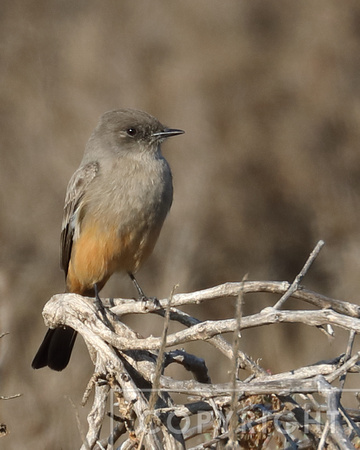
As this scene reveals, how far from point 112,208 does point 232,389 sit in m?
2.32

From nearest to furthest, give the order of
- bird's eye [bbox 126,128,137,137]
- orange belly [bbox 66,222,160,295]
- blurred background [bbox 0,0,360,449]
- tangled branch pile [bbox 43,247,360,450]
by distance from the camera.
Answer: tangled branch pile [bbox 43,247,360,450] < orange belly [bbox 66,222,160,295] < bird's eye [bbox 126,128,137,137] < blurred background [bbox 0,0,360,449]

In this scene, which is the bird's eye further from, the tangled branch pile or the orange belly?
the tangled branch pile

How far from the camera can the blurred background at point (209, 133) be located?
→ 7.51 meters

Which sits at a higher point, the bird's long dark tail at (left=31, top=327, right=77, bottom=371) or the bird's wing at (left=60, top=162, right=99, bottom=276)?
the bird's wing at (left=60, top=162, right=99, bottom=276)

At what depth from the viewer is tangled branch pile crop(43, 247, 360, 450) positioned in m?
2.13

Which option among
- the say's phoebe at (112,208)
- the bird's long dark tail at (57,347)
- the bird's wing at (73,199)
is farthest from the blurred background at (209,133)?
the bird's long dark tail at (57,347)

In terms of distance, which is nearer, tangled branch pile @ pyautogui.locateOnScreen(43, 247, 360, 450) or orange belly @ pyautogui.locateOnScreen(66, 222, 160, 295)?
tangled branch pile @ pyautogui.locateOnScreen(43, 247, 360, 450)

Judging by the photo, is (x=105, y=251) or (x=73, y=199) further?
(x=73, y=199)

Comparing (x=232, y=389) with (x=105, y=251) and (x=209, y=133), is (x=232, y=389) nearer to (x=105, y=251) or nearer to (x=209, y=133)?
(x=105, y=251)

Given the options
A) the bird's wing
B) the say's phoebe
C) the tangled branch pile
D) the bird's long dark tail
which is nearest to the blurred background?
the bird's wing

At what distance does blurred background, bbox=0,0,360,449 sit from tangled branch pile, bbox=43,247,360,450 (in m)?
4.16

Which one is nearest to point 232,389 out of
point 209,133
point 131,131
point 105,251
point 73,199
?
point 105,251

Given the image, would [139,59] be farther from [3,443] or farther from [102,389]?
[102,389]

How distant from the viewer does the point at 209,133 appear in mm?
8094
